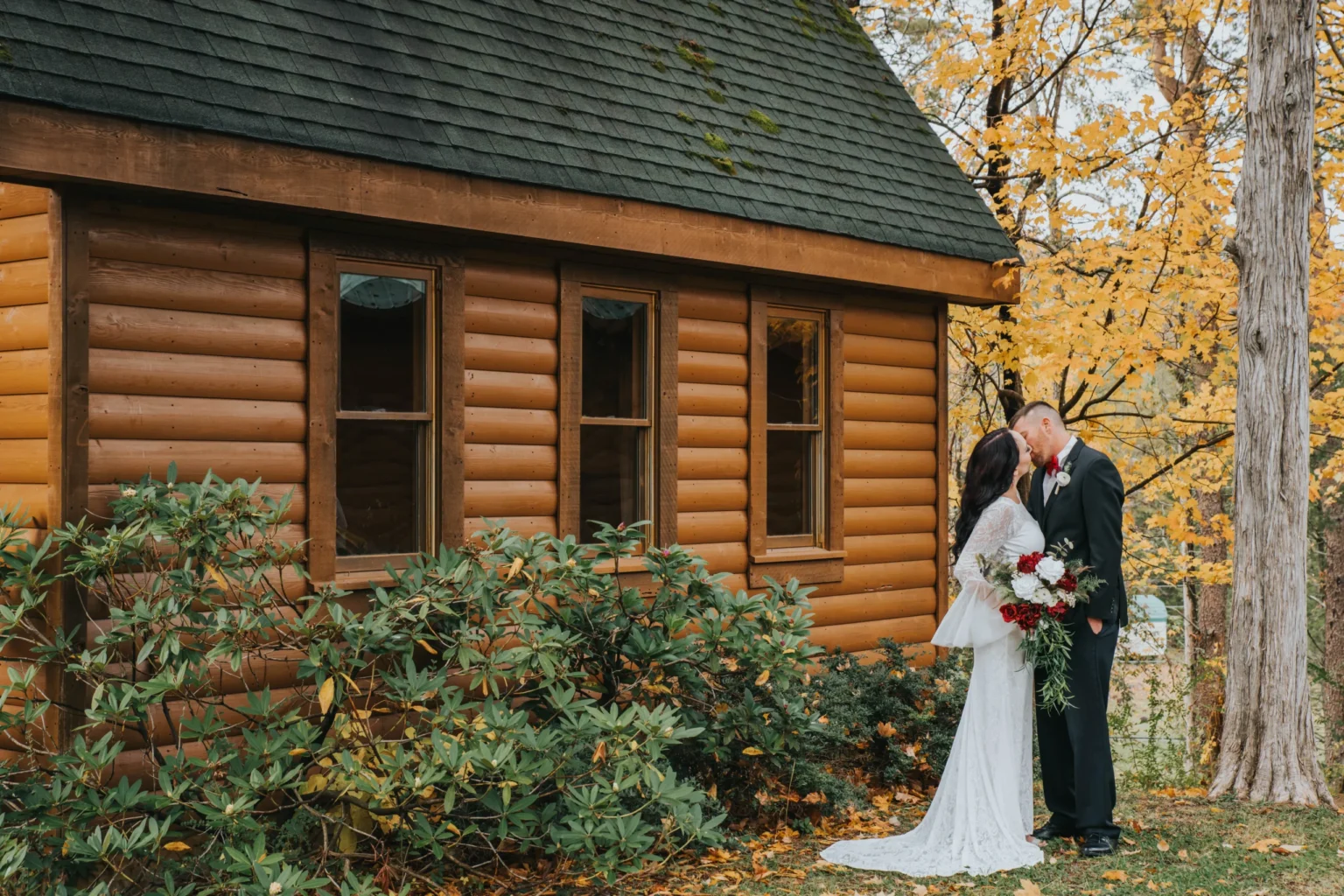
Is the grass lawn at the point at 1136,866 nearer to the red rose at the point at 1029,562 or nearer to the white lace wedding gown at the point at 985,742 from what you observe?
the white lace wedding gown at the point at 985,742

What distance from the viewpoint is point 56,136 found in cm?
511

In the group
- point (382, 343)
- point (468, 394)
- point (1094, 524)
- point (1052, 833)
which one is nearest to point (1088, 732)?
point (1052, 833)

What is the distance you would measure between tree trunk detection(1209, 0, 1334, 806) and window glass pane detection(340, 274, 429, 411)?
518cm

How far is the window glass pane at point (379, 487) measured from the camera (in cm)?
657

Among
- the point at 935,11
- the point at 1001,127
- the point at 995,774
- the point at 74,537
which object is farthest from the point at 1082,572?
the point at 935,11

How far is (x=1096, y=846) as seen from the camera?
625 cm

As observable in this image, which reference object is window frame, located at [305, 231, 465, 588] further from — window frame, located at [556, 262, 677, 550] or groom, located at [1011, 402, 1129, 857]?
groom, located at [1011, 402, 1129, 857]

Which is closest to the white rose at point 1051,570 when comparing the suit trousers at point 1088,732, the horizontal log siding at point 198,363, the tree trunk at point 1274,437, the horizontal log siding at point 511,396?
the suit trousers at point 1088,732

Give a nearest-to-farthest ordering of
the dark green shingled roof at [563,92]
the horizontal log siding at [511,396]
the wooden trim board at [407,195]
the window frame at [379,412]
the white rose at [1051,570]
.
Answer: the wooden trim board at [407,195]
the dark green shingled roof at [563,92]
the white rose at [1051,570]
the window frame at [379,412]
the horizontal log siding at [511,396]

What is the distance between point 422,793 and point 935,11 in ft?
53.5

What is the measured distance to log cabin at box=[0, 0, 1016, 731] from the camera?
5602 mm

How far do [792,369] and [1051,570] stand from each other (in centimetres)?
349

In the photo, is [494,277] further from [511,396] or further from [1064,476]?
[1064,476]

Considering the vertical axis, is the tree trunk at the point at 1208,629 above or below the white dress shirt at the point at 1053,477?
below
